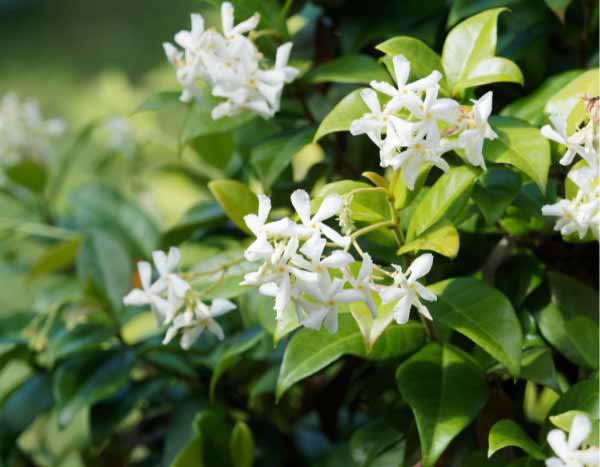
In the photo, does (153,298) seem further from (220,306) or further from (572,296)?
(572,296)

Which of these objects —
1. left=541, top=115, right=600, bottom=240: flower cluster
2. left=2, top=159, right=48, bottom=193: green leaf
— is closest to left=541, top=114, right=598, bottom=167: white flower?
left=541, top=115, right=600, bottom=240: flower cluster

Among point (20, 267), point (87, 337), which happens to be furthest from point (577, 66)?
point (20, 267)

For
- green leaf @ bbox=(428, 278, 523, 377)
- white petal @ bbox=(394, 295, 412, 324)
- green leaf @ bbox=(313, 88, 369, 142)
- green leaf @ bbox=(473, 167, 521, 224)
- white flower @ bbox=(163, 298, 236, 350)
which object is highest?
green leaf @ bbox=(313, 88, 369, 142)

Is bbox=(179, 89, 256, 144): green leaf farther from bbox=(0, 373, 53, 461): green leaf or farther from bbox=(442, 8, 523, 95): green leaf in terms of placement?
bbox=(0, 373, 53, 461): green leaf

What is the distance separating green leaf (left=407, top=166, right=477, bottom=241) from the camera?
659 millimetres

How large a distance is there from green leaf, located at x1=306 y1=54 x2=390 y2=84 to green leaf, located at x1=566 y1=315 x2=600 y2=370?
27cm

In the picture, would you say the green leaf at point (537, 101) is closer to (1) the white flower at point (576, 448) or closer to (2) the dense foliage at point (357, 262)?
(2) the dense foliage at point (357, 262)

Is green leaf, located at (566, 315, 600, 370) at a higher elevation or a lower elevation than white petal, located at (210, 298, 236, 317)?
lower

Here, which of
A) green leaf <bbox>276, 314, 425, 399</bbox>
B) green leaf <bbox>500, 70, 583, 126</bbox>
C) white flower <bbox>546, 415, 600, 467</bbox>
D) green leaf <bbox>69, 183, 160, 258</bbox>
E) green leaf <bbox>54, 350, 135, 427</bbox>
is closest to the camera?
white flower <bbox>546, 415, 600, 467</bbox>

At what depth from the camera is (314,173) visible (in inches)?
37.2

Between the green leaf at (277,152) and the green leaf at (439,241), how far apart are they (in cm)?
17

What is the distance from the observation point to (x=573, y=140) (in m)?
0.65

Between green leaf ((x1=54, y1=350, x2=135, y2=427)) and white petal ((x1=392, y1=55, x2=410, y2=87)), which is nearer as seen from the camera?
white petal ((x1=392, y1=55, x2=410, y2=87))

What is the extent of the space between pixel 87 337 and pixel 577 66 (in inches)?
23.5
